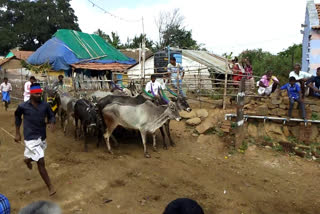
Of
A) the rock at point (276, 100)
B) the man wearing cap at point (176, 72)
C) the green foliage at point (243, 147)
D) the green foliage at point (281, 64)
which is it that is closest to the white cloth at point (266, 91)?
the rock at point (276, 100)

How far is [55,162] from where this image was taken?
21.6 feet

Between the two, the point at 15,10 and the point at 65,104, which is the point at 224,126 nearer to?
the point at 65,104

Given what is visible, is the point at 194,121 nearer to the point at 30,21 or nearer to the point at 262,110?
the point at 262,110

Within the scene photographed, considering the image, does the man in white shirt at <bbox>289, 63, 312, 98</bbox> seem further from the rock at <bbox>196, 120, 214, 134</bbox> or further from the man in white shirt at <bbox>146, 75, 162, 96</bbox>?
the man in white shirt at <bbox>146, 75, 162, 96</bbox>

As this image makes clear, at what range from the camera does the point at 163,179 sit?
5777mm

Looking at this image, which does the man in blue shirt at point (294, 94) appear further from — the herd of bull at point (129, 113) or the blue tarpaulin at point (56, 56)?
the blue tarpaulin at point (56, 56)

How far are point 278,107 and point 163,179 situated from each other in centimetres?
427

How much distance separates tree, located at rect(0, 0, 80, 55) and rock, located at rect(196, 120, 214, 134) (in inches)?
1482

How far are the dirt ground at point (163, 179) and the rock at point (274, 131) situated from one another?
62 centimetres

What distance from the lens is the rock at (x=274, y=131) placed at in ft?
25.5

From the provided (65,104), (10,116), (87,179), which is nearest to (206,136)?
(87,179)

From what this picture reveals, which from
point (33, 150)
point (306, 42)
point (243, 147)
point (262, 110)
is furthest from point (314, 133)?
point (33, 150)

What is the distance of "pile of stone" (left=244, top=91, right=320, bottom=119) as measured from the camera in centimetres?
756

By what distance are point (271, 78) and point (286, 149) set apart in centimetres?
278
